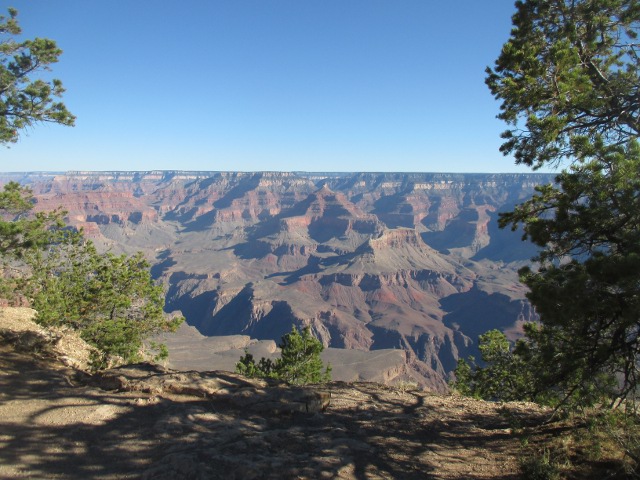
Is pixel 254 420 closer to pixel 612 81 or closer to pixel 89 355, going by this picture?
pixel 89 355

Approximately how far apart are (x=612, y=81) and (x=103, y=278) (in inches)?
865

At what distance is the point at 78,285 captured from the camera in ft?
61.6

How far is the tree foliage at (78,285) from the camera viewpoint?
1716cm

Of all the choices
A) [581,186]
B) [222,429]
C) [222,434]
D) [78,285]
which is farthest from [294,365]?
[581,186]

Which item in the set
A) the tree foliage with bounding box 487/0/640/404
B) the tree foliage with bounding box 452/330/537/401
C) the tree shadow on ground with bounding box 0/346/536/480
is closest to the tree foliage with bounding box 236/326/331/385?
the tree foliage with bounding box 452/330/537/401

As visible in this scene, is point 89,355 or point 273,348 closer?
point 89,355

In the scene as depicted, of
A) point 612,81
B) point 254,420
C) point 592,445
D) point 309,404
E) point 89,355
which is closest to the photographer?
point 592,445

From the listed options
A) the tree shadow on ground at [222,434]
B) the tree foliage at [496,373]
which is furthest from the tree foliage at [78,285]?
the tree foliage at [496,373]

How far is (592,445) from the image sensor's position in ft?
28.8

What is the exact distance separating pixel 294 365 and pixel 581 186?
21.5 meters

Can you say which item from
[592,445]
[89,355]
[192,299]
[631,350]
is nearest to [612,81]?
[631,350]

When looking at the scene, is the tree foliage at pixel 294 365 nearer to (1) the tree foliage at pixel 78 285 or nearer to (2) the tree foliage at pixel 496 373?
(1) the tree foliage at pixel 78 285

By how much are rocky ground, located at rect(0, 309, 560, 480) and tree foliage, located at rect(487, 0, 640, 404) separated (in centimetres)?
253

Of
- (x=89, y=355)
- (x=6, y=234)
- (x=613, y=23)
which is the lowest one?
(x=89, y=355)
